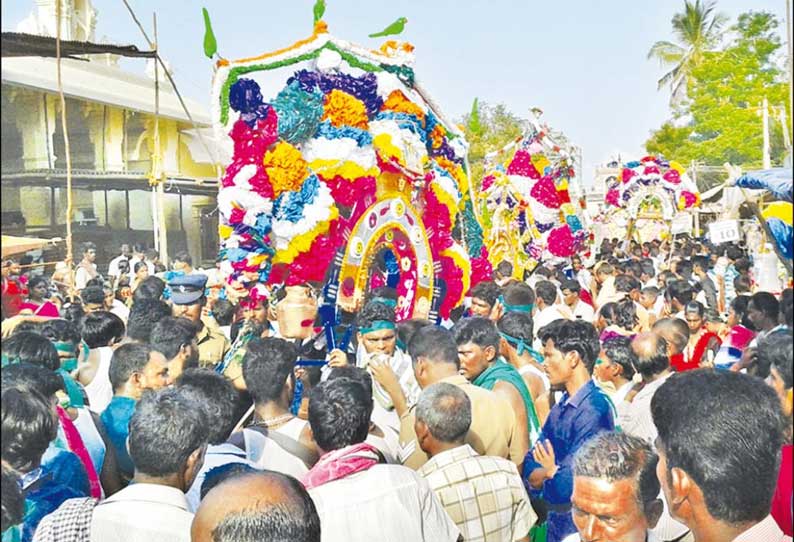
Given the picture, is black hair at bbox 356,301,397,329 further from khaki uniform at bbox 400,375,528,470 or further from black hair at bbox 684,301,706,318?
black hair at bbox 684,301,706,318

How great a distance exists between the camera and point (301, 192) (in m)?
5.90

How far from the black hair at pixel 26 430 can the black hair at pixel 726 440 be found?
1.95m

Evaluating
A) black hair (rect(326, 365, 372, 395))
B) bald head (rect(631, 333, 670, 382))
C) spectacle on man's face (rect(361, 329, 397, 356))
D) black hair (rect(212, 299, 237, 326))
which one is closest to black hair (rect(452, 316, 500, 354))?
spectacle on man's face (rect(361, 329, 397, 356))

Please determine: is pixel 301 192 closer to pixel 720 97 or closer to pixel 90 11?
pixel 90 11

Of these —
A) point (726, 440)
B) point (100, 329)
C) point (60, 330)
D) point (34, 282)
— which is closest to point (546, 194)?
point (34, 282)

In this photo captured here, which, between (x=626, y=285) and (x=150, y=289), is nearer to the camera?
(x=150, y=289)

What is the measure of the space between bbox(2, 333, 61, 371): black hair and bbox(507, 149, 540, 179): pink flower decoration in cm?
1092

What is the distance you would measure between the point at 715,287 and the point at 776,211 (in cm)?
844

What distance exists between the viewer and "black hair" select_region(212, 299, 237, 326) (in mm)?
7055

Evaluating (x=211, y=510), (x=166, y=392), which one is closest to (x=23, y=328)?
(x=166, y=392)

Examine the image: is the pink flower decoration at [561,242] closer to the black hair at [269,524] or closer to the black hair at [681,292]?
the black hair at [681,292]

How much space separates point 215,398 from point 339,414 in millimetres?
702

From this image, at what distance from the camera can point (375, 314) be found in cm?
534

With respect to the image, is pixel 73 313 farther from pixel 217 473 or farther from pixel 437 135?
pixel 217 473
